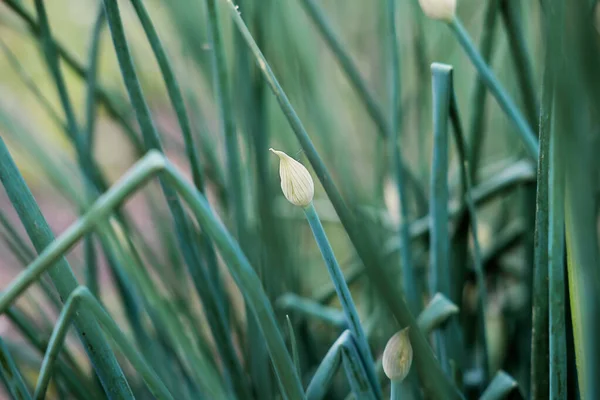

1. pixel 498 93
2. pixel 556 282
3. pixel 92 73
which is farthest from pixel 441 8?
pixel 92 73

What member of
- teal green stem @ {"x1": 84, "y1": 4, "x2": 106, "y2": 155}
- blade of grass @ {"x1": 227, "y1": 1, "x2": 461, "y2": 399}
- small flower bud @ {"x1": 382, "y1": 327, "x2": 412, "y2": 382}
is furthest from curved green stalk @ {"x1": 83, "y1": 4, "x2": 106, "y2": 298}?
small flower bud @ {"x1": 382, "y1": 327, "x2": 412, "y2": 382}

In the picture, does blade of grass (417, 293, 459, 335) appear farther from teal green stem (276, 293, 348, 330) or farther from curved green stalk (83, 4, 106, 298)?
curved green stalk (83, 4, 106, 298)

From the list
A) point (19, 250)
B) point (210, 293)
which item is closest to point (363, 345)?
point (210, 293)

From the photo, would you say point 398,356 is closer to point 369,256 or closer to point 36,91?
point 369,256

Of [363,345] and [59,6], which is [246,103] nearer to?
[363,345]

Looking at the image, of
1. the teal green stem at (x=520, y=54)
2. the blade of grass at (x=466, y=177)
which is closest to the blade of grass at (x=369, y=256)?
the blade of grass at (x=466, y=177)

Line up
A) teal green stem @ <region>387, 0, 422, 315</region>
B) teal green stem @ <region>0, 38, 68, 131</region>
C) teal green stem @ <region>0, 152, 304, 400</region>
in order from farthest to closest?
teal green stem @ <region>0, 38, 68, 131</region>, teal green stem @ <region>387, 0, 422, 315</region>, teal green stem @ <region>0, 152, 304, 400</region>
